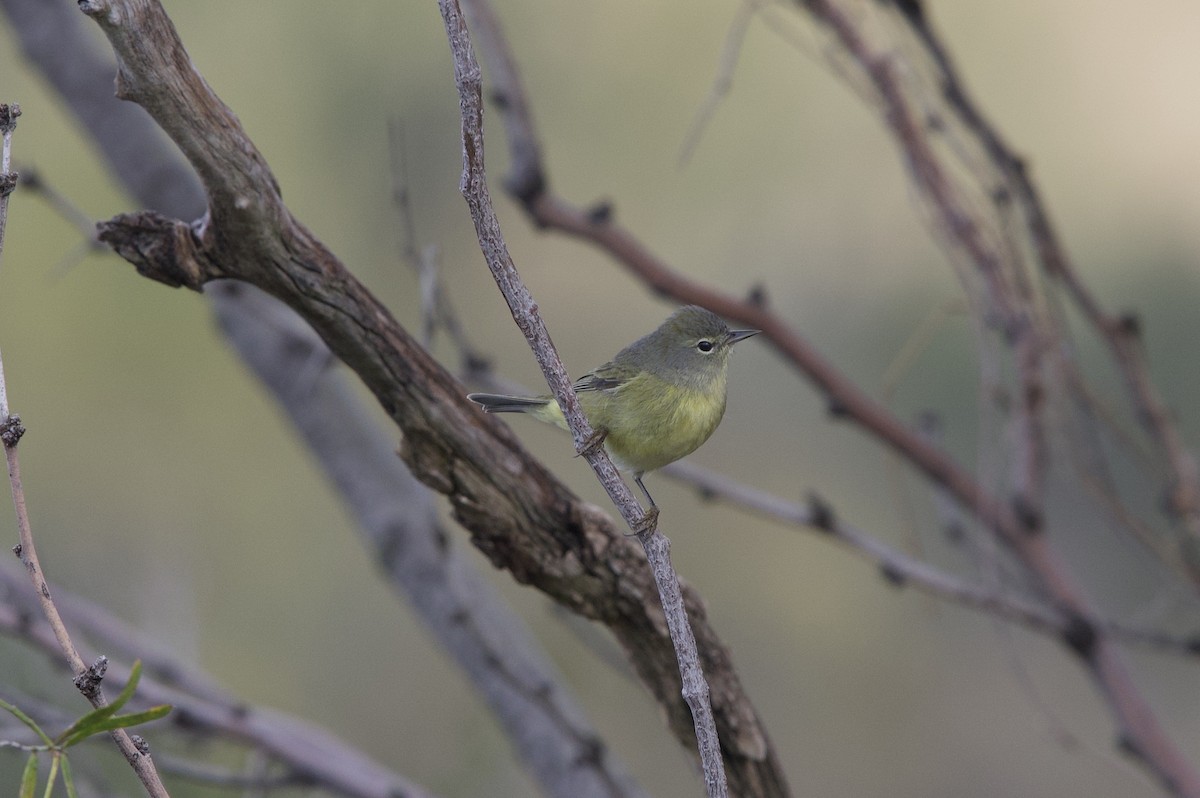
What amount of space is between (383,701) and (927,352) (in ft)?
11.1

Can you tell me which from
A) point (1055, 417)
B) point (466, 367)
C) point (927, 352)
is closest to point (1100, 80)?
point (927, 352)

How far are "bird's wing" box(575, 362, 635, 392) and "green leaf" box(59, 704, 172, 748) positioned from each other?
6.00 ft

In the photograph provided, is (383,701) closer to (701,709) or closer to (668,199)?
(668,199)

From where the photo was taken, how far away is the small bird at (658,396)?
2.37 m

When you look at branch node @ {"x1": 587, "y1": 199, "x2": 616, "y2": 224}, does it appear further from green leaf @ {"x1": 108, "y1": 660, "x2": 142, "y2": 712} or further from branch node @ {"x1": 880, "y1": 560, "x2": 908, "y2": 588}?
green leaf @ {"x1": 108, "y1": 660, "x2": 142, "y2": 712}

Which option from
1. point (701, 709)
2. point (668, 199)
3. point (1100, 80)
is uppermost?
point (668, 199)

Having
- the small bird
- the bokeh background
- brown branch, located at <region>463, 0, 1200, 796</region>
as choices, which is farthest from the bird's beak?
the bokeh background

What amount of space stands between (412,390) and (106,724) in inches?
32.2

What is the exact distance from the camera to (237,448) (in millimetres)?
5895

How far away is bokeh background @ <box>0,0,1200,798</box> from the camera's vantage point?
5219 millimetres

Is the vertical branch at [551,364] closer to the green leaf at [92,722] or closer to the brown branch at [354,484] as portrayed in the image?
the green leaf at [92,722]

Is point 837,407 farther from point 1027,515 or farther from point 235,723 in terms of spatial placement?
point 235,723

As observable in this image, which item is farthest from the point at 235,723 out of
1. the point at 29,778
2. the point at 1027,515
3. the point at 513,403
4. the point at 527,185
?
the point at 1027,515

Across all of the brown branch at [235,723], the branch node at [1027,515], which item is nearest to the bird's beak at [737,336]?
the branch node at [1027,515]
